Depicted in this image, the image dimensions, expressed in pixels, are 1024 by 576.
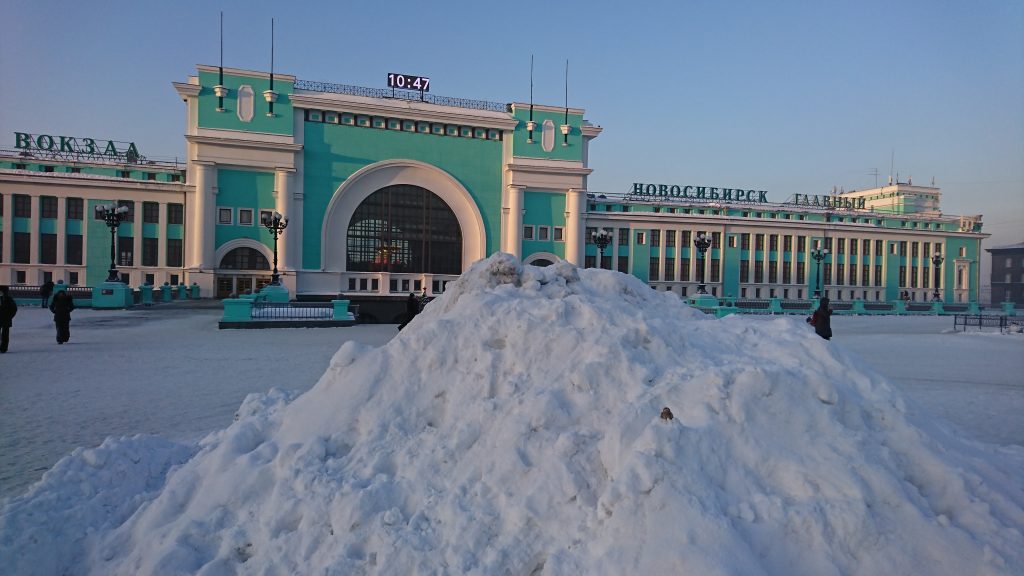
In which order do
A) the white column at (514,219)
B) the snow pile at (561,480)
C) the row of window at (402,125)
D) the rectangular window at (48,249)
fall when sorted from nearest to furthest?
Answer: the snow pile at (561,480) → the rectangular window at (48,249) → the row of window at (402,125) → the white column at (514,219)

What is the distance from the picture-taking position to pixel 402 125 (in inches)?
1491

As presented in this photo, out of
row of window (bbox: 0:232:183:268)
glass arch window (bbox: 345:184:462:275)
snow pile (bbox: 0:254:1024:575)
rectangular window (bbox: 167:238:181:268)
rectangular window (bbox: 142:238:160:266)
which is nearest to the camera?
snow pile (bbox: 0:254:1024:575)

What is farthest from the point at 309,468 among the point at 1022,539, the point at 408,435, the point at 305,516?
the point at 1022,539

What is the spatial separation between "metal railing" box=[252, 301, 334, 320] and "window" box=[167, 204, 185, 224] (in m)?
20.2

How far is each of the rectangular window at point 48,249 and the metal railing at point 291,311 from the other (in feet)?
79.6

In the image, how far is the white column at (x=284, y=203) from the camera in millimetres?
34344

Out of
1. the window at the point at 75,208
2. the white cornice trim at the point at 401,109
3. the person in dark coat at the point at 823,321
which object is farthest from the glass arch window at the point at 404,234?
the person in dark coat at the point at 823,321

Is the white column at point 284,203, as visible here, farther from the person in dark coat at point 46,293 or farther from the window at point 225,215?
the person in dark coat at point 46,293

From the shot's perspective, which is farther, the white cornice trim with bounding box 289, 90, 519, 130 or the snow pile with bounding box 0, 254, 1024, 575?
the white cornice trim with bounding box 289, 90, 519, 130

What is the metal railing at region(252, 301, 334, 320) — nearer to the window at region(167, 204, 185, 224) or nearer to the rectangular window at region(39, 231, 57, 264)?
the window at region(167, 204, 185, 224)

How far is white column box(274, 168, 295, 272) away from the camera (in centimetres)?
3434

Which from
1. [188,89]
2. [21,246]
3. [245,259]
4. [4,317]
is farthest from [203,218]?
[4,317]

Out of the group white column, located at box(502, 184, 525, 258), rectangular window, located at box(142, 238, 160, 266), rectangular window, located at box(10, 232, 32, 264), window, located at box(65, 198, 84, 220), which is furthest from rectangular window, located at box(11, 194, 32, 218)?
white column, located at box(502, 184, 525, 258)

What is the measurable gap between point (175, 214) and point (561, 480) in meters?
40.2
